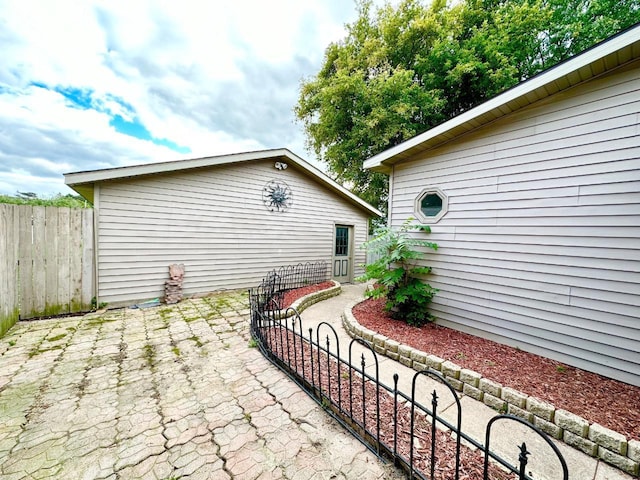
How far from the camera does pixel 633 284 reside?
8.65 ft

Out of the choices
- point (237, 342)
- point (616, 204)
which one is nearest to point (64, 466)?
point (237, 342)

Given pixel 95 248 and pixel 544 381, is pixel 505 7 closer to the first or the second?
pixel 544 381

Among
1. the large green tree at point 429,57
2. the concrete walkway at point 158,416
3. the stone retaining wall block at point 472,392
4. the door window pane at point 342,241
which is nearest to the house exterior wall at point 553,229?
the stone retaining wall block at point 472,392

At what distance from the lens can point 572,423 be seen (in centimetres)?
201

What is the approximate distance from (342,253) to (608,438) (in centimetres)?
793

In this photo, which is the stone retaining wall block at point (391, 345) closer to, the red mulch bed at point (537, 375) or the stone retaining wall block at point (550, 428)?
the red mulch bed at point (537, 375)

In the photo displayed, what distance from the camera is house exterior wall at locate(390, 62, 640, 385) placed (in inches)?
107

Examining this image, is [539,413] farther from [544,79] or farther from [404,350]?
[544,79]

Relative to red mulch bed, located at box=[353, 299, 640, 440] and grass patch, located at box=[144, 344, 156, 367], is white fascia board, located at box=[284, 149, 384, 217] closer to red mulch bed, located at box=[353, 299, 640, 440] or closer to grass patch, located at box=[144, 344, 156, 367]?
red mulch bed, located at box=[353, 299, 640, 440]

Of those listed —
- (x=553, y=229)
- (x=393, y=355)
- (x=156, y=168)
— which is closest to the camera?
(x=553, y=229)

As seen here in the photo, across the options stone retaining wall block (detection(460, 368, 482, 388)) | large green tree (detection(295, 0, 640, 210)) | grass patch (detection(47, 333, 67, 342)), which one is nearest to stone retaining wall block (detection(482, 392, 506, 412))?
stone retaining wall block (detection(460, 368, 482, 388))

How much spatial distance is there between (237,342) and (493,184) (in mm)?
4790

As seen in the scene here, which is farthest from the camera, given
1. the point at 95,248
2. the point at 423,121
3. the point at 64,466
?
the point at 423,121

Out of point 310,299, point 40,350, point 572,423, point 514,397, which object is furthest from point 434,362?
point 40,350
